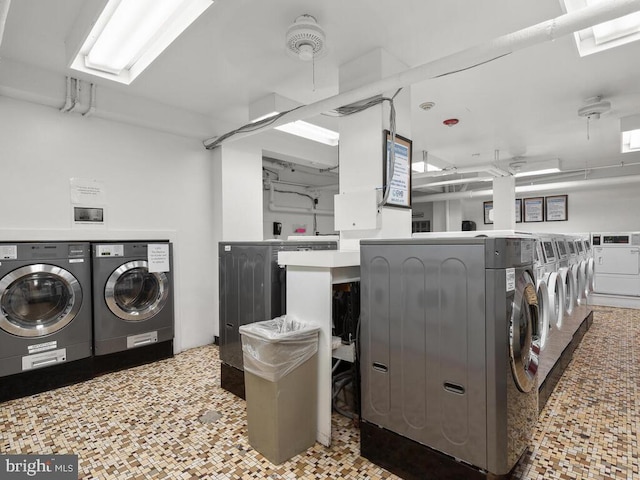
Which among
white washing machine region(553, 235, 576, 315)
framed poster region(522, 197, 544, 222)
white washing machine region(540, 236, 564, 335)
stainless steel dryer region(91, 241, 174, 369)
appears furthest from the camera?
framed poster region(522, 197, 544, 222)

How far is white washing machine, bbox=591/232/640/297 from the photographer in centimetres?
566

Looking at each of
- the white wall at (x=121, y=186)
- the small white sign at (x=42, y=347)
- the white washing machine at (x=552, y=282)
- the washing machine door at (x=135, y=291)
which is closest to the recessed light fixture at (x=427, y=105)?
the white washing machine at (x=552, y=282)

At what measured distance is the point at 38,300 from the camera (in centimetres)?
275

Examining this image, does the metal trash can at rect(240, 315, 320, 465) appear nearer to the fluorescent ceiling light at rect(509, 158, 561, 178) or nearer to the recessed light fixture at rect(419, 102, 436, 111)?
the recessed light fixture at rect(419, 102, 436, 111)

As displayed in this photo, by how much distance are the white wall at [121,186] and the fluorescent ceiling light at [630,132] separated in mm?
4586

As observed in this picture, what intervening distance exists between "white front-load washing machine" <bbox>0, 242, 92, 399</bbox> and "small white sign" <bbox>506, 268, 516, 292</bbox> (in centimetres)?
316

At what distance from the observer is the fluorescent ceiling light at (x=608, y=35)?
2291mm

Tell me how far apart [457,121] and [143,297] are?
3.92 metres

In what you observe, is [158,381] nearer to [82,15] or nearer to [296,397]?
[296,397]

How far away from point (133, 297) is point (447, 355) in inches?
117

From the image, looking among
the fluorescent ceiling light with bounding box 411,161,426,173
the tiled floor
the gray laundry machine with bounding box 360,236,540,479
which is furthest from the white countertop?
the fluorescent ceiling light with bounding box 411,161,426,173

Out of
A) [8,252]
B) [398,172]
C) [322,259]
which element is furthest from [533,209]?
[8,252]

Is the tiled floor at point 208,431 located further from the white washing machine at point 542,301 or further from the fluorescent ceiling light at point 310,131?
the fluorescent ceiling light at point 310,131

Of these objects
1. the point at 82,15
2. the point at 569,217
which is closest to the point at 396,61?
the point at 82,15
